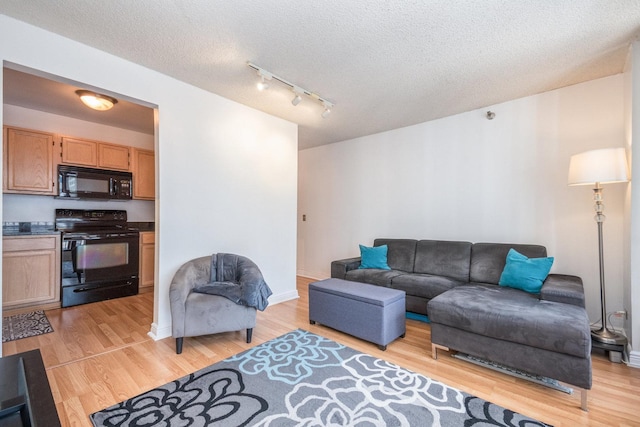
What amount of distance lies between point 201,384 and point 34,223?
3.70m

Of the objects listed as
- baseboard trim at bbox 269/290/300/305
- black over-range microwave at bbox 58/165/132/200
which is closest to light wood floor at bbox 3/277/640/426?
baseboard trim at bbox 269/290/300/305

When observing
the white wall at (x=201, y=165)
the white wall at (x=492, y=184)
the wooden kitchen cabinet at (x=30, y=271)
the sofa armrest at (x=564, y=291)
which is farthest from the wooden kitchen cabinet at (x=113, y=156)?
the sofa armrest at (x=564, y=291)

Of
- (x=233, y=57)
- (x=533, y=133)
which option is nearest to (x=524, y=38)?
(x=533, y=133)

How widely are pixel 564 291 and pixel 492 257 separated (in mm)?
914

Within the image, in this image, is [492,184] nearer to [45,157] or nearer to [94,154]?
[94,154]

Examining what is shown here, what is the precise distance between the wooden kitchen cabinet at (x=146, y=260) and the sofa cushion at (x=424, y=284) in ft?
11.7

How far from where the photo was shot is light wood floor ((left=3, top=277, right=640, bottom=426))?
5.65 ft

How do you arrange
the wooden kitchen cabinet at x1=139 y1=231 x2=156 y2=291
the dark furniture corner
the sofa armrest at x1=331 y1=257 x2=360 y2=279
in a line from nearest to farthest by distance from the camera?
the dark furniture corner → the sofa armrest at x1=331 y1=257 x2=360 y2=279 → the wooden kitchen cabinet at x1=139 y1=231 x2=156 y2=291

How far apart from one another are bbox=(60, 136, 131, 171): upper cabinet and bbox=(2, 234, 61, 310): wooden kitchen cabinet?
1.07 m

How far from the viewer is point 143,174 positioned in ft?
14.6

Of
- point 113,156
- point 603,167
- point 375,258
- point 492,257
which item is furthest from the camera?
point 113,156

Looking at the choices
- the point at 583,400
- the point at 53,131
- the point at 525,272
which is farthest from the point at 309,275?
the point at 53,131

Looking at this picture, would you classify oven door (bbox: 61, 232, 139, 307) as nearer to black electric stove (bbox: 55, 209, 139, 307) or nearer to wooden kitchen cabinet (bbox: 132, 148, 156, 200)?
black electric stove (bbox: 55, 209, 139, 307)

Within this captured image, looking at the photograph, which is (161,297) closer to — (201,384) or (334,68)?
(201,384)
